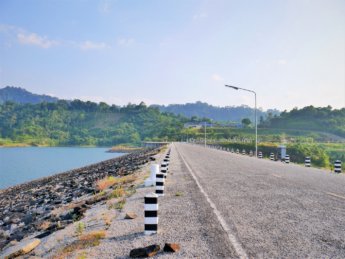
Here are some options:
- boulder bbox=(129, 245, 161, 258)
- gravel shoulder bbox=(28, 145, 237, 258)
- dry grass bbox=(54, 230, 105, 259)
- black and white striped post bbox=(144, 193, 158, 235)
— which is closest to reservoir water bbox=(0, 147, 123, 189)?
gravel shoulder bbox=(28, 145, 237, 258)

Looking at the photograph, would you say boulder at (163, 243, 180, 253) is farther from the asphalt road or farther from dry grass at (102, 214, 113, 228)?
dry grass at (102, 214, 113, 228)

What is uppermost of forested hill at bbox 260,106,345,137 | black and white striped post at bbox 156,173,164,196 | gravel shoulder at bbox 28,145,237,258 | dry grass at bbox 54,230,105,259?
forested hill at bbox 260,106,345,137

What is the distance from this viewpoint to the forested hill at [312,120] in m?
165

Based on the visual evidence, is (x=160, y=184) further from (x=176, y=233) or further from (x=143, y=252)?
(x=143, y=252)

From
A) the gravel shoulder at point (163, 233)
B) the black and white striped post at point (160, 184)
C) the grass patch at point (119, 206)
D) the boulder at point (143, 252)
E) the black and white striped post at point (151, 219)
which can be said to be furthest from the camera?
the black and white striped post at point (160, 184)

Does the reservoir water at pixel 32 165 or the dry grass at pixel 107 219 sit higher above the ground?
the dry grass at pixel 107 219

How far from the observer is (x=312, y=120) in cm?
17900

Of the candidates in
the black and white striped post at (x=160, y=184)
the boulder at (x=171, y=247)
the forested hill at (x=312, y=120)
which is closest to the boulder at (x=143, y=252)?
the boulder at (x=171, y=247)

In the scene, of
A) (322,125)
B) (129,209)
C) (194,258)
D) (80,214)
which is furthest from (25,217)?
(322,125)

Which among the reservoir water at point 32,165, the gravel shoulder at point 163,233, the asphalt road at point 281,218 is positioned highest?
the asphalt road at point 281,218

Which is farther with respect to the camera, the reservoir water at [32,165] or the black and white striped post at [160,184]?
the reservoir water at [32,165]

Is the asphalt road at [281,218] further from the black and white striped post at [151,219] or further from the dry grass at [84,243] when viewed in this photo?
the dry grass at [84,243]

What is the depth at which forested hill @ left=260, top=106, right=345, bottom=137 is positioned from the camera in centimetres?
16475

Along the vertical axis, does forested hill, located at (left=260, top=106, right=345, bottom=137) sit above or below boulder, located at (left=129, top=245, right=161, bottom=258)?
above
